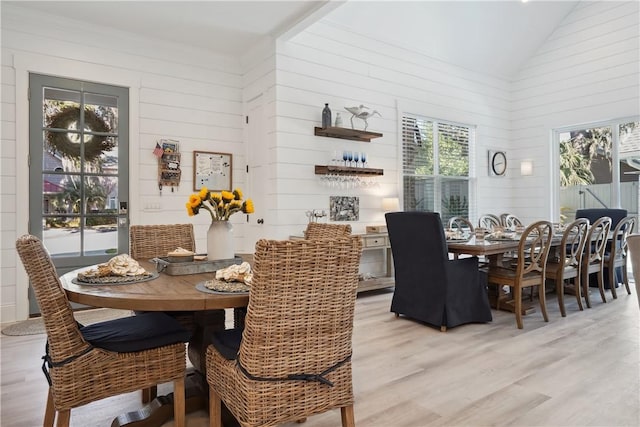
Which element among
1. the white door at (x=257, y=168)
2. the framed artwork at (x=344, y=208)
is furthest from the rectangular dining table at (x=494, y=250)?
the white door at (x=257, y=168)

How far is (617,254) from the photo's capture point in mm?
4910

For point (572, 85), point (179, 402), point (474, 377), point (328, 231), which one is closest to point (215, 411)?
point (179, 402)

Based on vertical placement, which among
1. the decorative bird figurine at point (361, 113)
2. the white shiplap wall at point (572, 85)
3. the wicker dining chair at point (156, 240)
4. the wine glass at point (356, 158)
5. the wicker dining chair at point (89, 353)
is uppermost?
the white shiplap wall at point (572, 85)

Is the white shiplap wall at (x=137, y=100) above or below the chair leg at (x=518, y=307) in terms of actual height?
above

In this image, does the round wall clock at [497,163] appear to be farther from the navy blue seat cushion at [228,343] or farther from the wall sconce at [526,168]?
the navy blue seat cushion at [228,343]

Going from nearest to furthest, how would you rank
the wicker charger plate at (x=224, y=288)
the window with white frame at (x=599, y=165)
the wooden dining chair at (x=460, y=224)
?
the wicker charger plate at (x=224, y=288) < the wooden dining chair at (x=460, y=224) < the window with white frame at (x=599, y=165)

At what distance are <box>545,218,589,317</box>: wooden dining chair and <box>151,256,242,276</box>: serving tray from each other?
3306 mm

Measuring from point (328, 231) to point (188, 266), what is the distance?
0.92 metres

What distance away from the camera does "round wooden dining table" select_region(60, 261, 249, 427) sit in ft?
5.13

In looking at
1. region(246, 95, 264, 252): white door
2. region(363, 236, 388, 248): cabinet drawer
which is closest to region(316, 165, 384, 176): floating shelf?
region(246, 95, 264, 252): white door

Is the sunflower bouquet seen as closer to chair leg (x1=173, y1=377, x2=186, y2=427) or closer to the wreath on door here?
chair leg (x1=173, y1=377, x2=186, y2=427)

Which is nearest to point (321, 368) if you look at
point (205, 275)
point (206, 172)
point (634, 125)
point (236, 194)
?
point (205, 275)

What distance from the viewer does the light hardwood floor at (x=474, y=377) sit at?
6.91 feet

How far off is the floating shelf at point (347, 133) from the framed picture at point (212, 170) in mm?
1226
